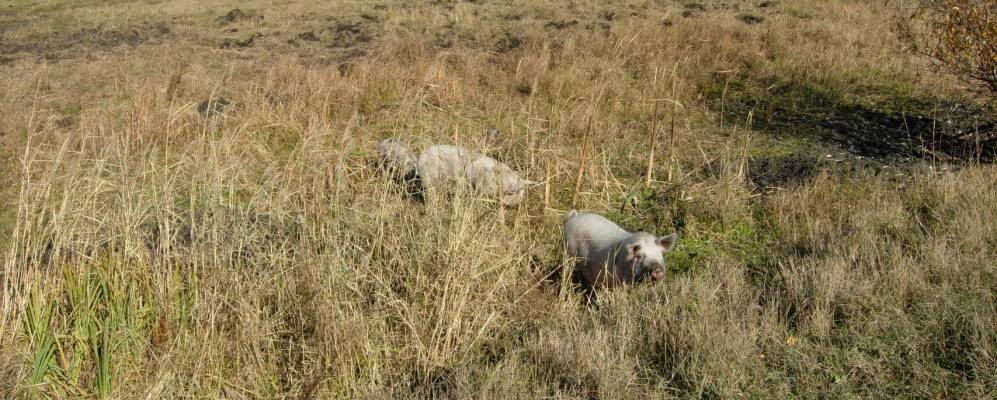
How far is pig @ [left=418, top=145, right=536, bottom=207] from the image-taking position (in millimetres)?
5223

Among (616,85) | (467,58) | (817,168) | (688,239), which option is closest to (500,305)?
(688,239)

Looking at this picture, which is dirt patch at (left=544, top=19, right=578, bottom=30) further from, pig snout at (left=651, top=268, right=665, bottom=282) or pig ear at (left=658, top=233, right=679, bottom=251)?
pig snout at (left=651, top=268, right=665, bottom=282)

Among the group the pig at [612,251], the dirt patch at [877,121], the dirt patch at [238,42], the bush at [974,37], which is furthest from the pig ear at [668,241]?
the dirt patch at [238,42]

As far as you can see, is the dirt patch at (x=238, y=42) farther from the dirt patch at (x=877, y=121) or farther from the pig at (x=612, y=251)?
the pig at (x=612, y=251)

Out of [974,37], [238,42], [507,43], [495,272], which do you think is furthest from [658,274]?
[238,42]

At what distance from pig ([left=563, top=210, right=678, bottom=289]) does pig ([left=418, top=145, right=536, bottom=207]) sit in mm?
561

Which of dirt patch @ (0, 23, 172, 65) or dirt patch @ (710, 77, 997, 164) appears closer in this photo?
dirt patch @ (710, 77, 997, 164)

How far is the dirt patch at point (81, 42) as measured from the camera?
14414 millimetres

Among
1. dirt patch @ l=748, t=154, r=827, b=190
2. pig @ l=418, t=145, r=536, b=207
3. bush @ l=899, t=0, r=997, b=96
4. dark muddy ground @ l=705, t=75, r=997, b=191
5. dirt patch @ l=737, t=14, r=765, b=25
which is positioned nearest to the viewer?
pig @ l=418, t=145, r=536, b=207

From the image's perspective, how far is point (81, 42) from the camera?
15.6 m

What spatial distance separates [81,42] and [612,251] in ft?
47.3

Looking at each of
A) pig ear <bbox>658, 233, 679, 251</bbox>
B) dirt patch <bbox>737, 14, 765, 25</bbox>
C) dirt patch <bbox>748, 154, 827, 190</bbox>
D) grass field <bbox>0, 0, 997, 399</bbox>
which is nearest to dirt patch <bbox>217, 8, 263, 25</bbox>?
grass field <bbox>0, 0, 997, 399</bbox>

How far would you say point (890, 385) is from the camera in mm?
3400

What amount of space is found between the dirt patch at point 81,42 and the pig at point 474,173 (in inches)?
440
